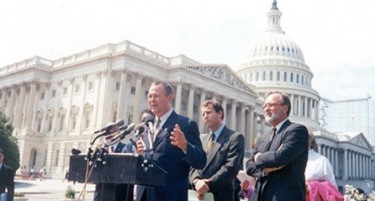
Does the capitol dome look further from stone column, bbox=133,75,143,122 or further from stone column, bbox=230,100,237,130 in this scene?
stone column, bbox=133,75,143,122

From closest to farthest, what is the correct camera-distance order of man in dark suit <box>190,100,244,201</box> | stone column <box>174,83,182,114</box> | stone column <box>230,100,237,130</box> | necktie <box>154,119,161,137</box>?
necktie <box>154,119,161,137</box>
man in dark suit <box>190,100,244,201</box>
stone column <box>174,83,182,114</box>
stone column <box>230,100,237,130</box>

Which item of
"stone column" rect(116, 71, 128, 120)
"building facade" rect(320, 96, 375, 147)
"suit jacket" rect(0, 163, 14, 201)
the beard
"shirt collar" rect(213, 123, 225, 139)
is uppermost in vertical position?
"building facade" rect(320, 96, 375, 147)

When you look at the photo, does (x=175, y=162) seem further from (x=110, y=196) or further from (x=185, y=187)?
(x=110, y=196)

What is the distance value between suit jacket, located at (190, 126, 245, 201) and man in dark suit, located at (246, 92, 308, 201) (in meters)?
0.52

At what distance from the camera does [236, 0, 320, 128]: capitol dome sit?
8975 cm

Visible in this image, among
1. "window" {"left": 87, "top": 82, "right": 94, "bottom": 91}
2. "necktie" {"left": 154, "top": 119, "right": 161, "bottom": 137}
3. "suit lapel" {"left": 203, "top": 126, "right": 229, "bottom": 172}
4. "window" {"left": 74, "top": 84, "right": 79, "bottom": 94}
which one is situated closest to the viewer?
"necktie" {"left": 154, "top": 119, "right": 161, "bottom": 137}

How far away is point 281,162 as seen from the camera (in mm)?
4617

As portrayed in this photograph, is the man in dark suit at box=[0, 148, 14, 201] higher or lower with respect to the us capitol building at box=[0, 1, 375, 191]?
lower

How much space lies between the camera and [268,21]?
108 m

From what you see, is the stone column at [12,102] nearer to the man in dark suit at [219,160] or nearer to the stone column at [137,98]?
the stone column at [137,98]

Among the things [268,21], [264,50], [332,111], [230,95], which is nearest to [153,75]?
[230,95]

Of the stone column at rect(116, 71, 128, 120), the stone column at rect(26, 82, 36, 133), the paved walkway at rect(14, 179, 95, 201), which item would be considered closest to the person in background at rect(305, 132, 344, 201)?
the paved walkway at rect(14, 179, 95, 201)

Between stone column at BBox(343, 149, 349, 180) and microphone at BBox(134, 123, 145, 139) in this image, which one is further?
Result: stone column at BBox(343, 149, 349, 180)

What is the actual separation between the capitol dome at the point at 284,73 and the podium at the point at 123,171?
8497 centimetres
